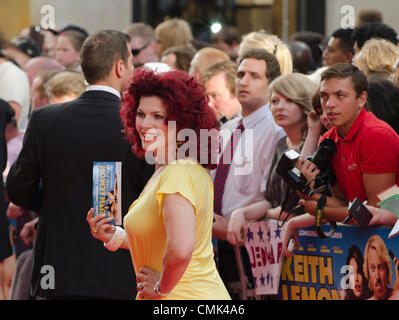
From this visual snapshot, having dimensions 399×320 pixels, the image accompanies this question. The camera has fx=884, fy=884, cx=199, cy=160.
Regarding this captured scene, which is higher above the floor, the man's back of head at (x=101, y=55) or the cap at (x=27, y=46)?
the cap at (x=27, y=46)

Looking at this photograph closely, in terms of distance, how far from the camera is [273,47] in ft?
23.3

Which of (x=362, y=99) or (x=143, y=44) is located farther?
(x=143, y=44)

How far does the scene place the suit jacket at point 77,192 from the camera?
193 inches

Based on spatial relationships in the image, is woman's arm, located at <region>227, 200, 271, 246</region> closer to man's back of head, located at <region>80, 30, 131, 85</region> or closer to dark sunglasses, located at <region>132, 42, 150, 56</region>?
man's back of head, located at <region>80, 30, 131, 85</region>

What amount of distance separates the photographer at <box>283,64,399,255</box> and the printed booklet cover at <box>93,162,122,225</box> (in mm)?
1271

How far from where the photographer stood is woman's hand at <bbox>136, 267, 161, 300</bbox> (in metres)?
3.65

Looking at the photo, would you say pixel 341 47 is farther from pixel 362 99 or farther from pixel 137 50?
pixel 362 99

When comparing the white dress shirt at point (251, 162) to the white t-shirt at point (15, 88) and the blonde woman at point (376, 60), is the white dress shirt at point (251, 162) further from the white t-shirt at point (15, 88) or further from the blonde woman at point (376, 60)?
the white t-shirt at point (15, 88)

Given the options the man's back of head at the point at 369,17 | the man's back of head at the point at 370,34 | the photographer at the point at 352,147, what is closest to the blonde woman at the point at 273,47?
the man's back of head at the point at 370,34

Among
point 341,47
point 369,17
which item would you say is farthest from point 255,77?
point 369,17

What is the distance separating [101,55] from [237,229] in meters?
1.51

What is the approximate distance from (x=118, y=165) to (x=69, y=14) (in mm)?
10274

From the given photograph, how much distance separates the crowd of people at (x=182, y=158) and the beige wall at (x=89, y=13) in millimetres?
6805

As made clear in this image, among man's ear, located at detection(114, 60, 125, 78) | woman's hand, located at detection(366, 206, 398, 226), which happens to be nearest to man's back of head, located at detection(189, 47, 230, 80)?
man's ear, located at detection(114, 60, 125, 78)
